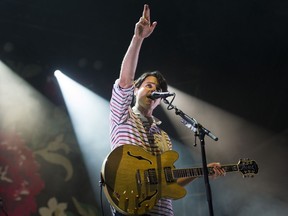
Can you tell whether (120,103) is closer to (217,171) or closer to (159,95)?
(159,95)

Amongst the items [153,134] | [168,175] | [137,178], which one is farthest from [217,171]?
[137,178]

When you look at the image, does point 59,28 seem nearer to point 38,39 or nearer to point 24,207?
point 38,39

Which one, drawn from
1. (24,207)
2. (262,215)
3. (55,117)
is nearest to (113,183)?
(24,207)

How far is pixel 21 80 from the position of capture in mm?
5125

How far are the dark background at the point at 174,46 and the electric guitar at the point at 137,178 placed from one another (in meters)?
2.66

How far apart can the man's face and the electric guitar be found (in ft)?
1.45

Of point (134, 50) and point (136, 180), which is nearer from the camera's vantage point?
point (136, 180)

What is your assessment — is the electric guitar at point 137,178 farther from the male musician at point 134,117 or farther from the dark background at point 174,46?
the dark background at point 174,46

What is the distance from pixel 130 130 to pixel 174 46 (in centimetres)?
299

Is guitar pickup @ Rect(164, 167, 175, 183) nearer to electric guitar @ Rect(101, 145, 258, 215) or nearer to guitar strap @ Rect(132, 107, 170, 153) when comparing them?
electric guitar @ Rect(101, 145, 258, 215)

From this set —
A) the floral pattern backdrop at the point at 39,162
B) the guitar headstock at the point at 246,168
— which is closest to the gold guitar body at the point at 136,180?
the guitar headstock at the point at 246,168

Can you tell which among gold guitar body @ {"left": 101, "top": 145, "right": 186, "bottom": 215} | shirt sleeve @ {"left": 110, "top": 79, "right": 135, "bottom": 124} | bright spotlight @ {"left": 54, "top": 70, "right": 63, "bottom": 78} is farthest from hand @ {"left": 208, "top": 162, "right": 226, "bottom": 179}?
bright spotlight @ {"left": 54, "top": 70, "right": 63, "bottom": 78}

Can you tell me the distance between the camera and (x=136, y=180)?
2625 millimetres

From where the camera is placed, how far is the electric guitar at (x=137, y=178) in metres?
2.52
